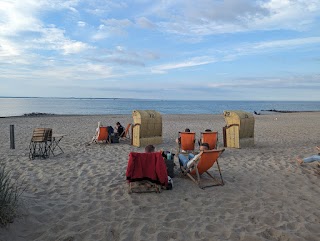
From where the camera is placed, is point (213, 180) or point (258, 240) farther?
point (213, 180)

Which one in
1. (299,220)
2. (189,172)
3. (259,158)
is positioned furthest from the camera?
(259,158)

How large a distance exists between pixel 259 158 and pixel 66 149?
6.09m

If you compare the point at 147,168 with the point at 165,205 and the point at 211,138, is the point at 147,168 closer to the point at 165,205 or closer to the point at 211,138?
the point at 165,205

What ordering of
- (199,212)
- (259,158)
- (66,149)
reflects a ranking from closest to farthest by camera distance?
1. (199,212)
2. (259,158)
3. (66,149)

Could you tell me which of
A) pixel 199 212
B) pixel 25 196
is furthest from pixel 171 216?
pixel 25 196

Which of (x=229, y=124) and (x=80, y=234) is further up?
(x=229, y=124)

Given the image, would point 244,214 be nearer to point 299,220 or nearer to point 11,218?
point 299,220

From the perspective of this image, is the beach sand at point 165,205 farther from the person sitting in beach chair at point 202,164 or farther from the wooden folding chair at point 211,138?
the wooden folding chair at point 211,138

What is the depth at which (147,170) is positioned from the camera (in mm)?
5605

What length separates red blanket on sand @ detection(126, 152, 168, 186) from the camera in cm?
554

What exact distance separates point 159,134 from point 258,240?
7.78 metres

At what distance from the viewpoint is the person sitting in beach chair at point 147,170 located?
18.2 feet

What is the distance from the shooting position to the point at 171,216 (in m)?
4.53

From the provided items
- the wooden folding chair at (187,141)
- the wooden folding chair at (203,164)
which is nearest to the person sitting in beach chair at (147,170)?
the wooden folding chair at (203,164)
